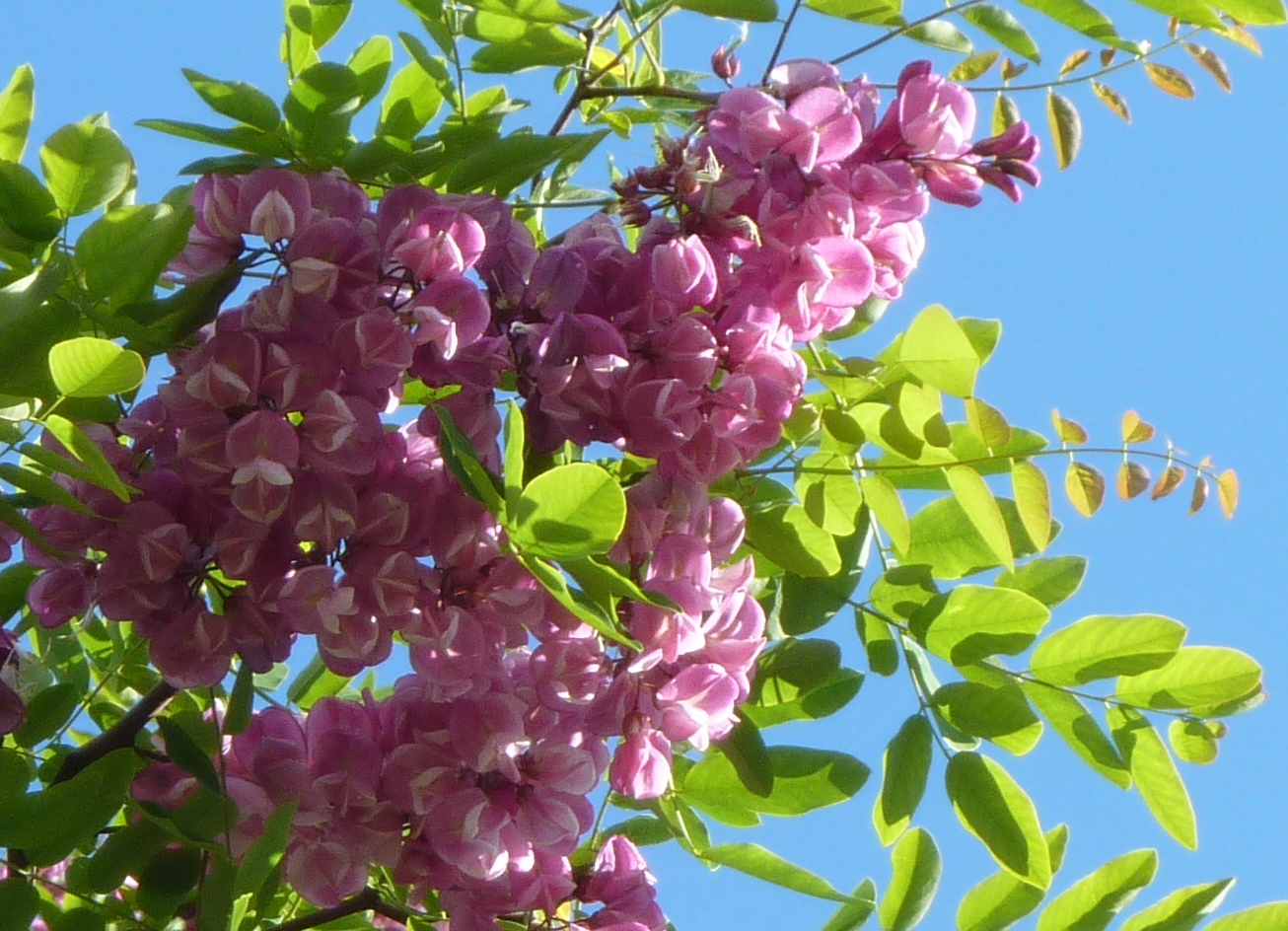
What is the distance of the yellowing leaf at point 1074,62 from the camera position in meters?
1.16

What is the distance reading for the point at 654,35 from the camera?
136 centimetres

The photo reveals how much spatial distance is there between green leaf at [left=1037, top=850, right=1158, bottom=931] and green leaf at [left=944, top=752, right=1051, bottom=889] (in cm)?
8

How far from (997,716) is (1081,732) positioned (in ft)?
0.26

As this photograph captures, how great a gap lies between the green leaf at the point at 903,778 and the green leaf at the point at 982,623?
60mm

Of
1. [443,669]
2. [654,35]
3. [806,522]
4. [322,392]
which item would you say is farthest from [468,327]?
[654,35]

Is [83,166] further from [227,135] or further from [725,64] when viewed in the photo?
[725,64]

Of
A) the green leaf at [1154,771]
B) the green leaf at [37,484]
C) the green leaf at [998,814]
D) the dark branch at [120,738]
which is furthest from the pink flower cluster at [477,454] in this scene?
the green leaf at [1154,771]

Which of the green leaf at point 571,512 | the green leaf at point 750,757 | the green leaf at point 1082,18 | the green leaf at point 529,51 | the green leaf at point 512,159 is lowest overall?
the green leaf at point 750,757

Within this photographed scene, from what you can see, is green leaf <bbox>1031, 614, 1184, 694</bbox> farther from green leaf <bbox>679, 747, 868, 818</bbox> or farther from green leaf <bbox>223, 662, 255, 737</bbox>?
green leaf <bbox>223, 662, 255, 737</bbox>

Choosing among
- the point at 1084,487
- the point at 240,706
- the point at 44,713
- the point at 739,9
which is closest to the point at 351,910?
the point at 240,706

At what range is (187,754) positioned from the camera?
101cm

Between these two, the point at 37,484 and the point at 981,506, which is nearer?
the point at 37,484

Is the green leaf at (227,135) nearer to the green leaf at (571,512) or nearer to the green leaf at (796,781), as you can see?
the green leaf at (571,512)

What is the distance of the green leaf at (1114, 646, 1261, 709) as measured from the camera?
1.07 metres
